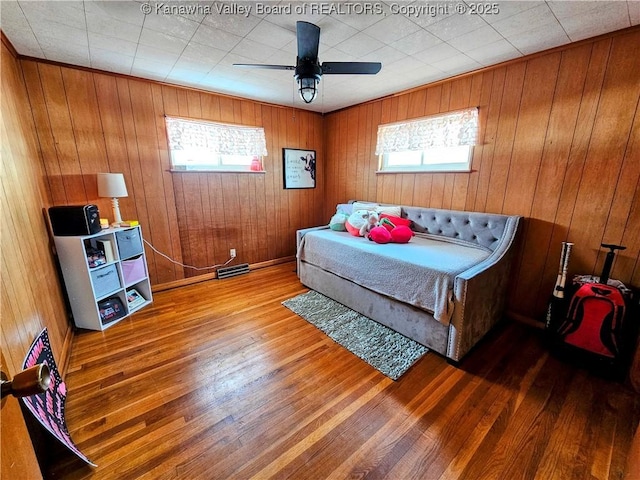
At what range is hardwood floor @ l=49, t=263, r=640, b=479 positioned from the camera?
4.33 feet

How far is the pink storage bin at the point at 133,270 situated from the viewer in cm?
268

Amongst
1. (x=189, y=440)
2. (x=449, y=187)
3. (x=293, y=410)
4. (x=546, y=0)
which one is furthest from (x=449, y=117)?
(x=189, y=440)

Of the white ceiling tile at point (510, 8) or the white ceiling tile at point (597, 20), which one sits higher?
the white ceiling tile at point (510, 8)

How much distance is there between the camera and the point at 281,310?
2.78 meters

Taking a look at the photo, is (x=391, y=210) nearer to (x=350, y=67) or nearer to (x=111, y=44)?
(x=350, y=67)

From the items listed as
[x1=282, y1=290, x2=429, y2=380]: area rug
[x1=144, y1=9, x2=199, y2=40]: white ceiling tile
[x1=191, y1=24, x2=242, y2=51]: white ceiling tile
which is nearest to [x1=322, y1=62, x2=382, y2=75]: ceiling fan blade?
[x1=191, y1=24, x2=242, y2=51]: white ceiling tile

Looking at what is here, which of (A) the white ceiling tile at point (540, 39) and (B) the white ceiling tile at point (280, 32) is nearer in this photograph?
(B) the white ceiling tile at point (280, 32)

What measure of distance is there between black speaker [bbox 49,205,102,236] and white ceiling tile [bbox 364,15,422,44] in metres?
2.63

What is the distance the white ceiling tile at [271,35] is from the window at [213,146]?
154 cm

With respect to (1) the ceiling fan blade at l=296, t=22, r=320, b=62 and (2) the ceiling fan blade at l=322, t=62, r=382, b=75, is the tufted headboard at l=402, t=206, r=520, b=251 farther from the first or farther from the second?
(1) the ceiling fan blade at l=296, t=22, r=320, b=62

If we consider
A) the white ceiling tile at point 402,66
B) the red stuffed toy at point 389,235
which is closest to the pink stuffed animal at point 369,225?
the red stuffed toy at point 389,235

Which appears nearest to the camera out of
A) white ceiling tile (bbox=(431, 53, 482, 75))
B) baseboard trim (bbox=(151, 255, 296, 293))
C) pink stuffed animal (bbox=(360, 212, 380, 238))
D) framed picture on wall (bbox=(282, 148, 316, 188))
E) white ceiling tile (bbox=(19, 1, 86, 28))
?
white ceiling tile (bbox=(19, 1, 86, 28))

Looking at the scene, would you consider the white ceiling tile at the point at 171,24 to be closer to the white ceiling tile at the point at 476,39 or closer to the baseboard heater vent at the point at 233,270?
the white ceiling tile at the point at 476,39

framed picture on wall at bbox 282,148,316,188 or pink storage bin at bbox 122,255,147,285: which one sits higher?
framed picture on wall at bbox 282,148,316,188
